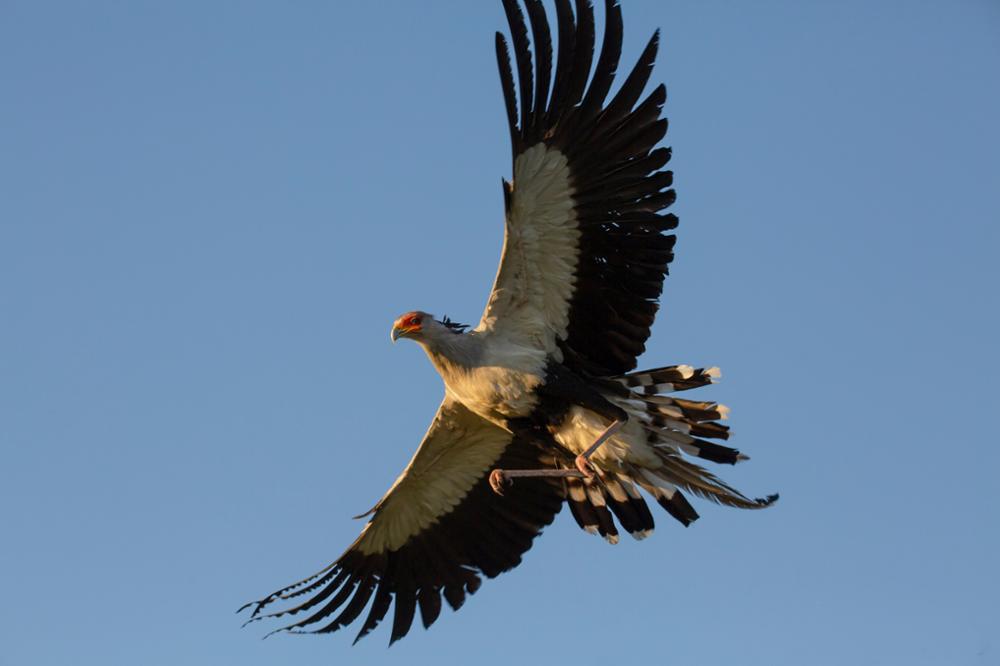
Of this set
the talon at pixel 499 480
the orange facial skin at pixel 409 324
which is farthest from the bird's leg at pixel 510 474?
the orange facial skin at pixel 409 324

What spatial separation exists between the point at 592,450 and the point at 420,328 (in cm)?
163

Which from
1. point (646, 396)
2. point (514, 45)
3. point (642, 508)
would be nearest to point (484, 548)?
point (642, 508)

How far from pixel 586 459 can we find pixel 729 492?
42.9 inches

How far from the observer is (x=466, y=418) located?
33.9ft

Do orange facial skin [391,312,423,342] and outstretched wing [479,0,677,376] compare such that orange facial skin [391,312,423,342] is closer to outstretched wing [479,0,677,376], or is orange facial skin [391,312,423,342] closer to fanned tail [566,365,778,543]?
outstretched wing [479,0,677,376]

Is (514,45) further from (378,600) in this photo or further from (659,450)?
(378,600)

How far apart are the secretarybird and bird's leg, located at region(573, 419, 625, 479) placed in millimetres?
21

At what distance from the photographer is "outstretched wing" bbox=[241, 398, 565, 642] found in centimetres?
1038

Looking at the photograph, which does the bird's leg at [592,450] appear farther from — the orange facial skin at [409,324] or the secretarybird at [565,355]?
the orange facial skin at [409,324]

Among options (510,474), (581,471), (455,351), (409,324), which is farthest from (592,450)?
(409,324)

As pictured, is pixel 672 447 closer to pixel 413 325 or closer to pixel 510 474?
pixel 510 474

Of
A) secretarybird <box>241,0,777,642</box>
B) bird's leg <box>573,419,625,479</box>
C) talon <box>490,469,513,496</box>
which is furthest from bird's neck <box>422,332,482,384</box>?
bird's leg <box>573,419,625,479</box>

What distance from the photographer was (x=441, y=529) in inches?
424

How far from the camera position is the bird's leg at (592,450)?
919 cm
